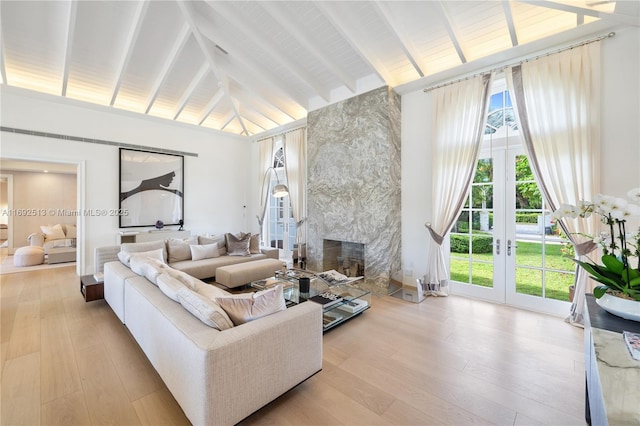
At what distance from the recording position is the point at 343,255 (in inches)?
203

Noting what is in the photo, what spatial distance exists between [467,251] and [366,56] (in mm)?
3197

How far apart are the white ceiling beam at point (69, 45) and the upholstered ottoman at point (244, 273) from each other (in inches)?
148

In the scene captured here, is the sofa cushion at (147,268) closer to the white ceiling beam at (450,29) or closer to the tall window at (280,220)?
the tall window at (280,220)

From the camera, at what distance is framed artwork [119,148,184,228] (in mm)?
5414

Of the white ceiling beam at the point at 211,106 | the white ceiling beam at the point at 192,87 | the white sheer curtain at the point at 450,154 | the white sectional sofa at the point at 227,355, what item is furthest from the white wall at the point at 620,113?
A: the white ceiling beam at the point at 211,106

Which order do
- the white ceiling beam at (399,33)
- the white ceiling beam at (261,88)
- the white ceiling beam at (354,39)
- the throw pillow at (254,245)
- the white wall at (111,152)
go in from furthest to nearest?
the throw pillow at (254,245), the white ceiling beam at (261,88), the white wall at (111,152), the white ceiling beam at (354,39), the white ceiling beam at (399,33)

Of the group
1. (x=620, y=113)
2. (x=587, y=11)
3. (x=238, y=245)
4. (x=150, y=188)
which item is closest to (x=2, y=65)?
(x=150, y=188)

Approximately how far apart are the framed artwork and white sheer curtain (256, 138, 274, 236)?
74.3 inches

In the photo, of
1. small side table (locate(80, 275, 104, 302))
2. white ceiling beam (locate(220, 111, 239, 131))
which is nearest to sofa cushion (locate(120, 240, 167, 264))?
small side table (locate(80, 275, 104, 302))

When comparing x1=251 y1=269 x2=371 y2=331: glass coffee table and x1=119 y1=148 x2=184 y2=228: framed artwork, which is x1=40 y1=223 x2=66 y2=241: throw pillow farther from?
x1=251 y1=269 x2=371 y2=331: glass coffee table

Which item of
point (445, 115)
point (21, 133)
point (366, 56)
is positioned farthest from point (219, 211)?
point (445, 115)

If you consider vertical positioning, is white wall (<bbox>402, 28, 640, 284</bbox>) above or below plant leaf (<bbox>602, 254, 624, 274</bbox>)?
above

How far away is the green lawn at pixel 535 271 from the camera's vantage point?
3219 mm

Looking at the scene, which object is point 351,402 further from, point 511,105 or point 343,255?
point 511,105
